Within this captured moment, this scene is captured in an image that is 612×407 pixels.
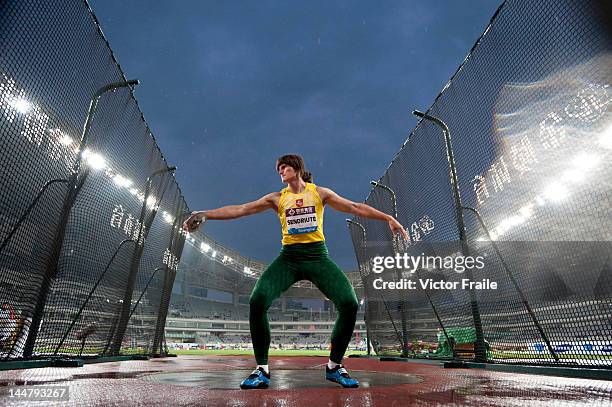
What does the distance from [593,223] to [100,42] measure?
25.3 feet

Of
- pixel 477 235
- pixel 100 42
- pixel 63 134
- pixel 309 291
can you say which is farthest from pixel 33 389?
pixel 309 291

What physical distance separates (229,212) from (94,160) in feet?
13.0

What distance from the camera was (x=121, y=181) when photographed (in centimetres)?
746

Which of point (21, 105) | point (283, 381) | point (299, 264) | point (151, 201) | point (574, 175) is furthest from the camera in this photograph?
point (151, 201)

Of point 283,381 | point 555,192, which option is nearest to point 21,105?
point 283,381

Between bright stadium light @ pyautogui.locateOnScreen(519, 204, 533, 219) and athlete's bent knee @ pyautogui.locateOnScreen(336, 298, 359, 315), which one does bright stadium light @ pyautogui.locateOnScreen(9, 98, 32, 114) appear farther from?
bright stadium light @ pyautogui.locateOnScreen(519, 204, 533, 219)

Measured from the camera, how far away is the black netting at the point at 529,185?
4.65 meters

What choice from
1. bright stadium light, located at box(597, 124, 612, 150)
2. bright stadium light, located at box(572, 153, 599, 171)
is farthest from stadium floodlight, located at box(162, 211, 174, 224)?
bright stadium light, located at box(597, 124, 612, 150)

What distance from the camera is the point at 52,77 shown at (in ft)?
16.9

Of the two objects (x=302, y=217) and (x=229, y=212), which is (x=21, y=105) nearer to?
(x=229, y=212)

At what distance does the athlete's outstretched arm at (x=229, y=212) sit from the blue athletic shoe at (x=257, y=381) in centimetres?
130

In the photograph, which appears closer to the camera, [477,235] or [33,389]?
[33,389]

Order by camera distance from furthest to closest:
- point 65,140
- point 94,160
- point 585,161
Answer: point 94,160, point 65,140, point 585,161

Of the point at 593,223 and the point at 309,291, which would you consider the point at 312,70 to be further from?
the point at 593,223
